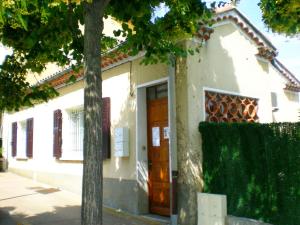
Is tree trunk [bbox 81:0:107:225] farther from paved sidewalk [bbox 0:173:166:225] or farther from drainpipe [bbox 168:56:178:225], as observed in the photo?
paved sidewalk [bbox 0:173:166:225]

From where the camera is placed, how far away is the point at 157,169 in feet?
30.8

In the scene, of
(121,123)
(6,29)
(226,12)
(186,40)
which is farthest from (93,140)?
(226,12)

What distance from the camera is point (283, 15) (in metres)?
5.13

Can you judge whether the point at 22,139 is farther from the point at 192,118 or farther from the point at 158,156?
the point at 192,118

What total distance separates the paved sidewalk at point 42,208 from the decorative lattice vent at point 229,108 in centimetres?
264

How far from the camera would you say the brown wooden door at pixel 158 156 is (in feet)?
29.9

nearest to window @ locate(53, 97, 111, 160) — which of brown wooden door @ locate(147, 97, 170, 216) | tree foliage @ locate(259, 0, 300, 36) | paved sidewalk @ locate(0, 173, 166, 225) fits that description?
paved sidewalk @ locate(0, 173, 166, 225)

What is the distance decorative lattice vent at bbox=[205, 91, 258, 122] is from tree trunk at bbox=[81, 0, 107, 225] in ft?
13.1

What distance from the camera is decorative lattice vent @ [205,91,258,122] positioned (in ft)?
28.8

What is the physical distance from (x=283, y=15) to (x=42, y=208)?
7.83 m

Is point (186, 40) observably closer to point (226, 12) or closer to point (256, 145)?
point (226, 12)

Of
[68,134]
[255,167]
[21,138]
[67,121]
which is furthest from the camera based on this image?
[21,138]

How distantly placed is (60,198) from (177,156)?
491cm

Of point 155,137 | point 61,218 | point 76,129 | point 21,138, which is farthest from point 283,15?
point 21,138
